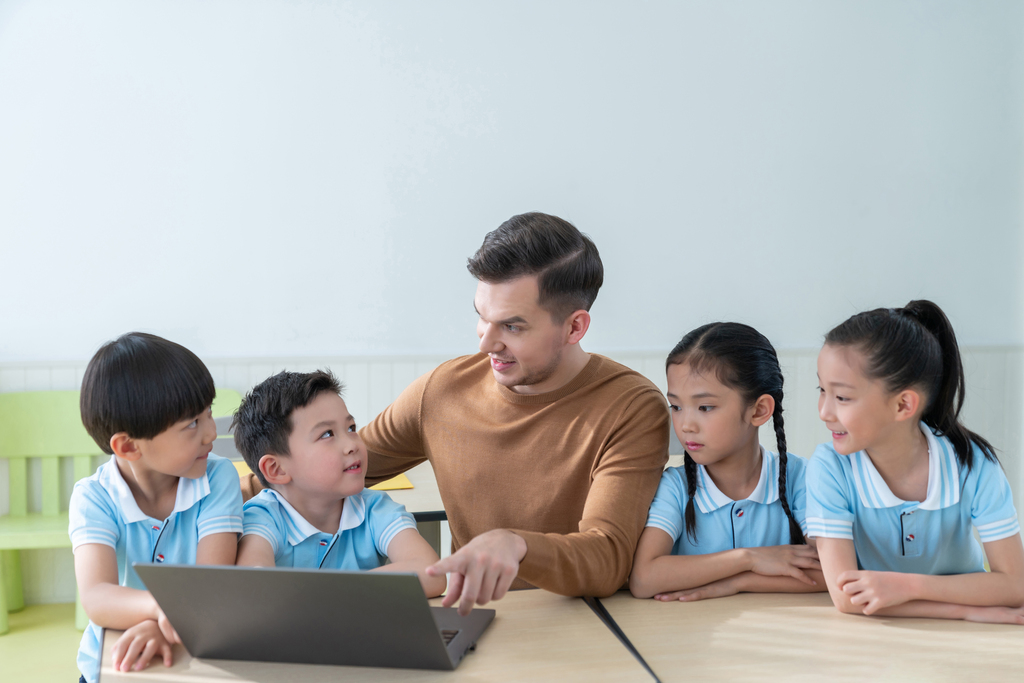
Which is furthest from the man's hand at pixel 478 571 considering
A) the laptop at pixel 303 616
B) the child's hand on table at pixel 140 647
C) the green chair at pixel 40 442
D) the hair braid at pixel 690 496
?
the green chair at pixel 40 442

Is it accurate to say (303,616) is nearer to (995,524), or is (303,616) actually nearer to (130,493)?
(130,493)

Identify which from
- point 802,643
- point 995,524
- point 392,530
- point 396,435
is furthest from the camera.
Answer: point 396,435

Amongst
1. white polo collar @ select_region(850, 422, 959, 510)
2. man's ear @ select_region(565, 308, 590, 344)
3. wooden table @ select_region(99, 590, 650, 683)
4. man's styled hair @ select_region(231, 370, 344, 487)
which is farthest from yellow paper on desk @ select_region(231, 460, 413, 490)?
white polo collar @ select_region(850, 422, 959, 510)

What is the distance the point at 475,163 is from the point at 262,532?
2139mm

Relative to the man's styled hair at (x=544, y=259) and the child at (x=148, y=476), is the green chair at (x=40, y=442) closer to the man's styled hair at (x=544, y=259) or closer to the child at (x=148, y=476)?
the child at (x=148, y=476)

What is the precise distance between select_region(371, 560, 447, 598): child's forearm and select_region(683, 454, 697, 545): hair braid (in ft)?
1.35

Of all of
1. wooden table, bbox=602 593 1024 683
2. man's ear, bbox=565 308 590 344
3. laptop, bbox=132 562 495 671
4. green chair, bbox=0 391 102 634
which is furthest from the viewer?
green chair, bbox=0 391 102 634

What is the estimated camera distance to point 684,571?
1247 mm

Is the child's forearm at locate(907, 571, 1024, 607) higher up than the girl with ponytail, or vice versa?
→ the girl with ponytail

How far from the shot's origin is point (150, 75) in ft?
9.73

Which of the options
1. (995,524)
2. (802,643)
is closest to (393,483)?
(802,643)

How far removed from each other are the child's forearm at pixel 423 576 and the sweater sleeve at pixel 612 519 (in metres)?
0.16

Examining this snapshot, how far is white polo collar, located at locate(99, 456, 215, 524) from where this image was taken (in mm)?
1210

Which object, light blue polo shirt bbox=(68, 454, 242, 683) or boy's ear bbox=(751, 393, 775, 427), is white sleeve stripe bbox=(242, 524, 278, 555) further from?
boy's ear bbox=(751, 393, 775, 427)
